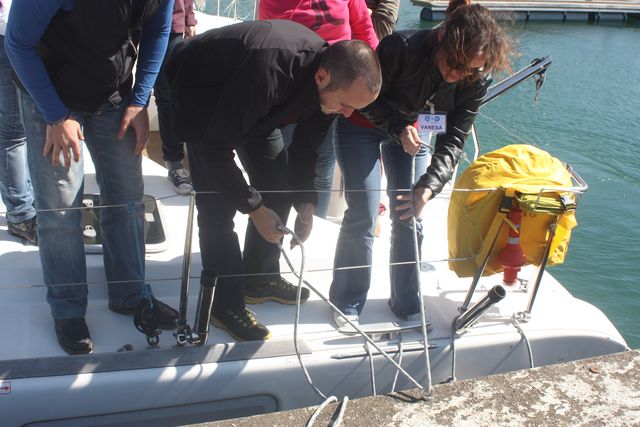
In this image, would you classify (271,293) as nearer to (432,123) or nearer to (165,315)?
(165,315)

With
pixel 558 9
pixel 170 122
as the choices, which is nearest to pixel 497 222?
pixel 170 122

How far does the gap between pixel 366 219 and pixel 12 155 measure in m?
1.52

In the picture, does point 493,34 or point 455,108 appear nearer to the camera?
point 493,34

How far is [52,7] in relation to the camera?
195 cm

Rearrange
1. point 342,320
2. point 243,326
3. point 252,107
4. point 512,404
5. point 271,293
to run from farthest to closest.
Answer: point 271,293 → point 342,320 → point 243,326 → point 512,404 → point 252,107

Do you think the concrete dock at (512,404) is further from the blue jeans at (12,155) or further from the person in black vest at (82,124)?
the blue jeans at (12,155)

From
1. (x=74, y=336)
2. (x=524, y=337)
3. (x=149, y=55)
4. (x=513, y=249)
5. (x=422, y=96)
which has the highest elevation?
(x=149, y=55)

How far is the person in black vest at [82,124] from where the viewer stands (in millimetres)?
2033

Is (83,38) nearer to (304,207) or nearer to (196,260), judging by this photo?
(304,207)

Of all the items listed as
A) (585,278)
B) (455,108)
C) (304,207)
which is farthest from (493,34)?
(585,278)

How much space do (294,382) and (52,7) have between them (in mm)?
1574

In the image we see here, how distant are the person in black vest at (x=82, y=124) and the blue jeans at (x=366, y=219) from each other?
75 centimetres

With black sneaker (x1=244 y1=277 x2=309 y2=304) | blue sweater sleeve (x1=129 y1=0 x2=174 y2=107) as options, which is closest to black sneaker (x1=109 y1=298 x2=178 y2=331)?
black sneaker (x1=244 y1=277 x2=309 y2=304)

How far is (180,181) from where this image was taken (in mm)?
3686
